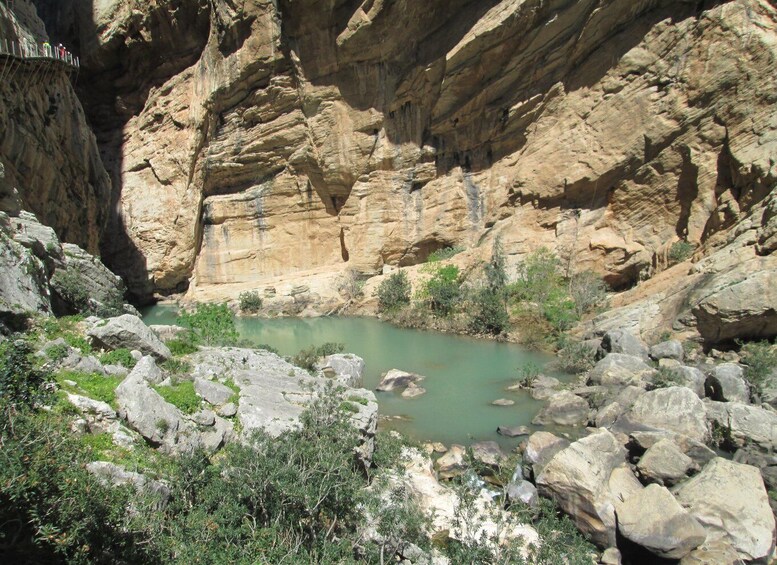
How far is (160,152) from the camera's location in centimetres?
2756

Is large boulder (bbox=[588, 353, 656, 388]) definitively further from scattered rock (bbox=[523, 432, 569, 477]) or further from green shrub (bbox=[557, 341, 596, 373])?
scattered rock (bbox=[523, 432, 569, 477])

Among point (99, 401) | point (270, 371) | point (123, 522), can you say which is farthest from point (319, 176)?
point (123, 522)

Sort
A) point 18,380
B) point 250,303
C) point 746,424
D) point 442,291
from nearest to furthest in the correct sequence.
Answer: point 18,380, point 746,424, point 442,291, point 250,303

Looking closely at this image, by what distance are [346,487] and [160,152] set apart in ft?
89.1

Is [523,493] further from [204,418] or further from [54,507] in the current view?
[54,507]

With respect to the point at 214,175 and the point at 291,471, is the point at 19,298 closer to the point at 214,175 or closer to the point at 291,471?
the point at 291,471

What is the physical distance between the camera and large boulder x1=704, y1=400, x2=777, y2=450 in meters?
7.62

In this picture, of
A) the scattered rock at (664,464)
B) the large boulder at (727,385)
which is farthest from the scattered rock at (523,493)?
the large boulder at (727,385)

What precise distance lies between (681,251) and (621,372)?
7423 millimetres

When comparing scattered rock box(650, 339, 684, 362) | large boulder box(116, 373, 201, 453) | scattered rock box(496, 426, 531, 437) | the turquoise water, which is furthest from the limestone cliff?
large boulder box(116, 373, 201, 453)

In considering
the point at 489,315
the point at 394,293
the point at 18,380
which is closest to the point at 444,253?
the point at 394,293

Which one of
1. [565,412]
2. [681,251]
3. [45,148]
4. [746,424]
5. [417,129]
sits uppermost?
[417,129]

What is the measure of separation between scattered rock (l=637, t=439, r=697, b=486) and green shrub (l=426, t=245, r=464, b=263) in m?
→ 16.5

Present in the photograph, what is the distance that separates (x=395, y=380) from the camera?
12.6 meters
